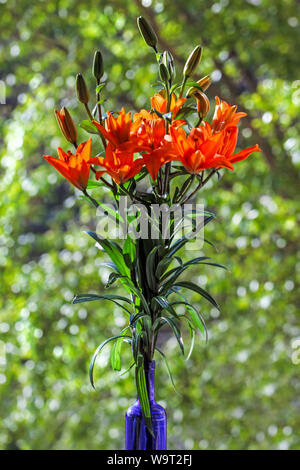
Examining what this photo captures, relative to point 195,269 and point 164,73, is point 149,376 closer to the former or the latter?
point 164,73

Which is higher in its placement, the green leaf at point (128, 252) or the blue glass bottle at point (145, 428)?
the green leaf at point (128, 252)

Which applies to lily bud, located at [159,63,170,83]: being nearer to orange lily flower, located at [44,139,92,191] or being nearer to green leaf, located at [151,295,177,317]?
orange lily flower, located at [44,139,92,191]

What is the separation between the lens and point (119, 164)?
22.2 inches

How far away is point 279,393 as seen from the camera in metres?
1.75

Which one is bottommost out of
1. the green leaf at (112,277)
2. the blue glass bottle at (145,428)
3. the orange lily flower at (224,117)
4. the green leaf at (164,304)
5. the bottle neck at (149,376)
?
the blue glass bottle at (145,428)

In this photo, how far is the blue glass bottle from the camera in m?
0.60

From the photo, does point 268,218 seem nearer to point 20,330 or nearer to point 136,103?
point 136,103

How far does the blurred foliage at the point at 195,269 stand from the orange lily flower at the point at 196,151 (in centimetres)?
114

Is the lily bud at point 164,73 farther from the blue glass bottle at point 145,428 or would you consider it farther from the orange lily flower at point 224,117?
the blue glass bottle at point 145,428

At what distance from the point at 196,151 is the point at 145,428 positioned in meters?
0.31

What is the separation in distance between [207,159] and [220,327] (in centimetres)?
136

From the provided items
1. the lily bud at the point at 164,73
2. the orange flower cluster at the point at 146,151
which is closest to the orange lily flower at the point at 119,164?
the orange flower cluster at the point at 146,151

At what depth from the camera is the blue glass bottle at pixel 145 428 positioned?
23.5 inches
